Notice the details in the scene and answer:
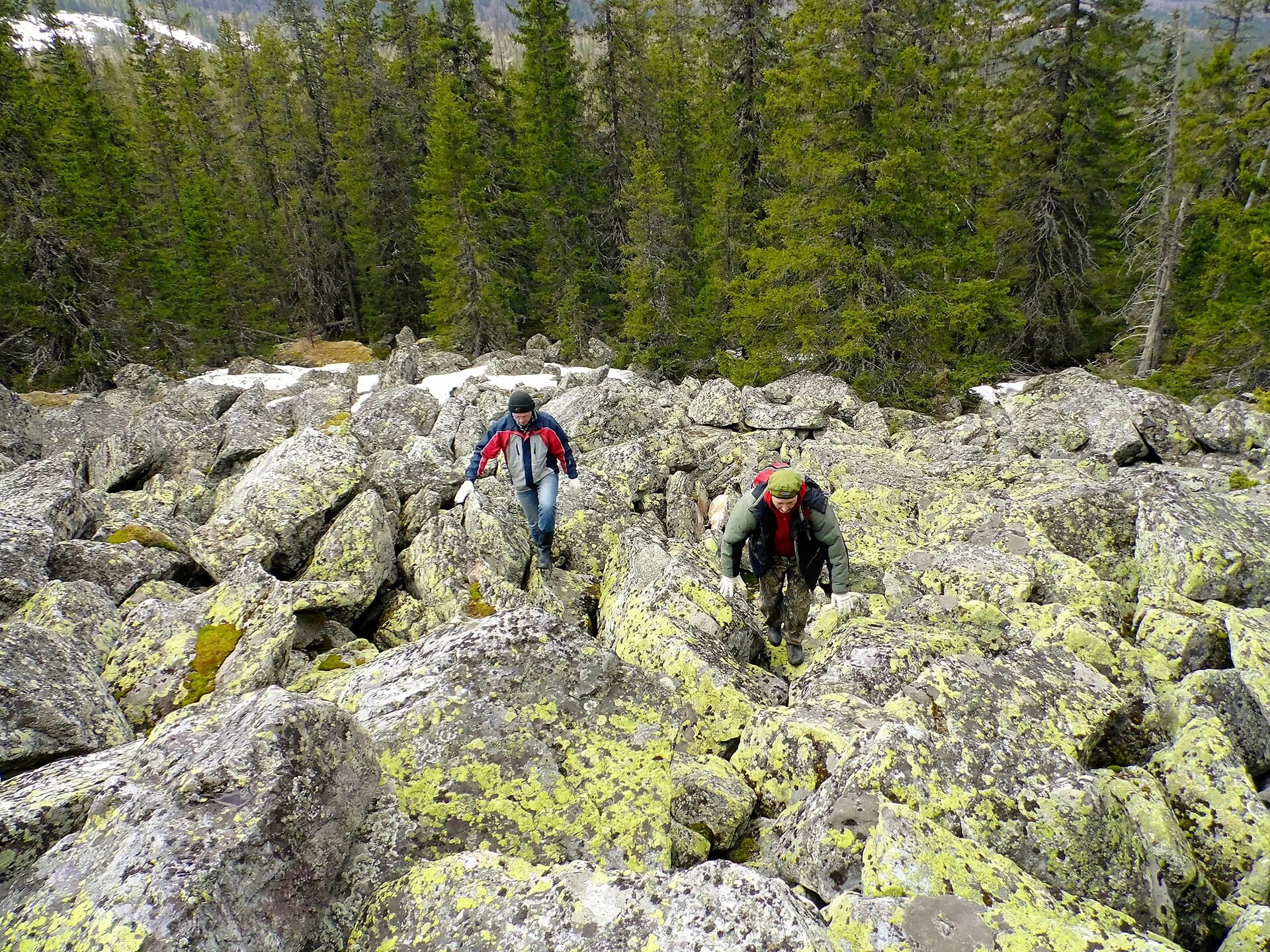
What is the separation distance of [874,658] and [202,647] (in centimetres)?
670

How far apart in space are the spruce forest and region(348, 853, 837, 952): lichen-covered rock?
1666cm

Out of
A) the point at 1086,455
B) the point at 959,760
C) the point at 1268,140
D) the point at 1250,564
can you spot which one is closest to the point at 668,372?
the point at 1086,455

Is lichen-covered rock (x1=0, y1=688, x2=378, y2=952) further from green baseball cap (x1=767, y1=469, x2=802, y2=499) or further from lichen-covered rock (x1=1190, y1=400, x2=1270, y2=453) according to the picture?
lichen-covered rock (x1=1190, y1=400, x2=1270, y2=453)

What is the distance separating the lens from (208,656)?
6.52 m

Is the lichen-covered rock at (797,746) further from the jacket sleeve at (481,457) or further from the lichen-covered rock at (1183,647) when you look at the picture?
the jacket sleeve at (481,457)

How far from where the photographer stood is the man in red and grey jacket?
30.2ft

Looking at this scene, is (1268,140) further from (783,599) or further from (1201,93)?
(783,599)

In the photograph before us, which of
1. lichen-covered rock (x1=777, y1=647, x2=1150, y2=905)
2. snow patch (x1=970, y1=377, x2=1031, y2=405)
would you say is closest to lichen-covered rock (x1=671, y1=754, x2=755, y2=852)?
lichen-covered rock (x1=777, y1=647, x2=1150, y2=905)

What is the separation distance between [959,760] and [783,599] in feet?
10.5

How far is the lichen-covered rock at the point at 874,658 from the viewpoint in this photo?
230 inches

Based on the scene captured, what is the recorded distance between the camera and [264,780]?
11.7 feet

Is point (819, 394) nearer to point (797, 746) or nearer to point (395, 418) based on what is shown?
point (395, 418)

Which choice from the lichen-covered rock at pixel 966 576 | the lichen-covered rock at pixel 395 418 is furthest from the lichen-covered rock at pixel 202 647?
the lichen-covered rock at pixel 395 418

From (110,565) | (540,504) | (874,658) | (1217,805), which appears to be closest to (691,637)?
(874,658)
